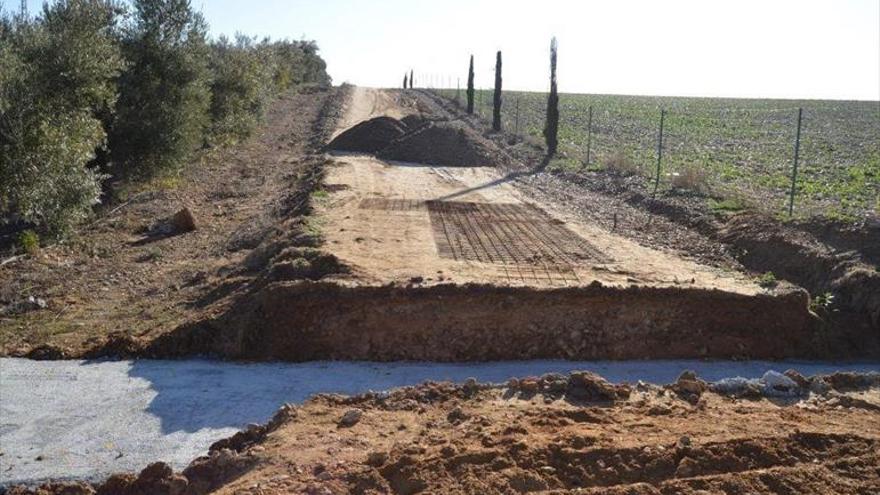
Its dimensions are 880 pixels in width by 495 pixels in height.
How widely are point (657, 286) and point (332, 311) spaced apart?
429 cm

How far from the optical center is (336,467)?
5.79m

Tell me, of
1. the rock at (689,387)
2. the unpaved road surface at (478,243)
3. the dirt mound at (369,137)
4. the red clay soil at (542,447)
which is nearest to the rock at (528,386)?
the red clay soil at (542,447)

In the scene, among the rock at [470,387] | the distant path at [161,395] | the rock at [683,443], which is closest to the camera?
the rock at [683,443]

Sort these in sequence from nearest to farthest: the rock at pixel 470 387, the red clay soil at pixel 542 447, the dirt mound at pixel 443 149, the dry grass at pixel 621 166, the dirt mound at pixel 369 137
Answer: the red clay soil at pixel 542 447
the rock at pixel 470 387
the dry grass at pixel 621 166
the dirt mound at pixel 443 149
the dirt mound at pixel 369 137

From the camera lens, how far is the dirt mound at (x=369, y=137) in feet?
96.9

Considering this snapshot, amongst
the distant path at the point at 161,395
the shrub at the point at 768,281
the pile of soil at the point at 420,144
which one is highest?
the pile of soil at the point at 420,144

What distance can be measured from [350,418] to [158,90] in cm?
1505

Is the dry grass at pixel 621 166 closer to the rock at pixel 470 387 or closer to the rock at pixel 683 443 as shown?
the rock at pixel 470 387

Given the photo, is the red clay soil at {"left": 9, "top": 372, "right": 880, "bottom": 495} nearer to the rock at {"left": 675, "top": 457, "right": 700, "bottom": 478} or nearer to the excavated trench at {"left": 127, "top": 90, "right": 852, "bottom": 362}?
the rock at {"left": 675, "top": 457, "right": 700, "bottom": 478}

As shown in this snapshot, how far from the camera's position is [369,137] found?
98.3 feet

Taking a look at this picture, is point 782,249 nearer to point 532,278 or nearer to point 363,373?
point 532,278

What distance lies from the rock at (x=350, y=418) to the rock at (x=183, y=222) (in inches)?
429

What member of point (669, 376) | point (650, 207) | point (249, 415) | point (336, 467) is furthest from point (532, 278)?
point (650, 207)

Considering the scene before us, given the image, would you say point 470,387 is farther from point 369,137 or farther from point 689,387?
point 369,137
